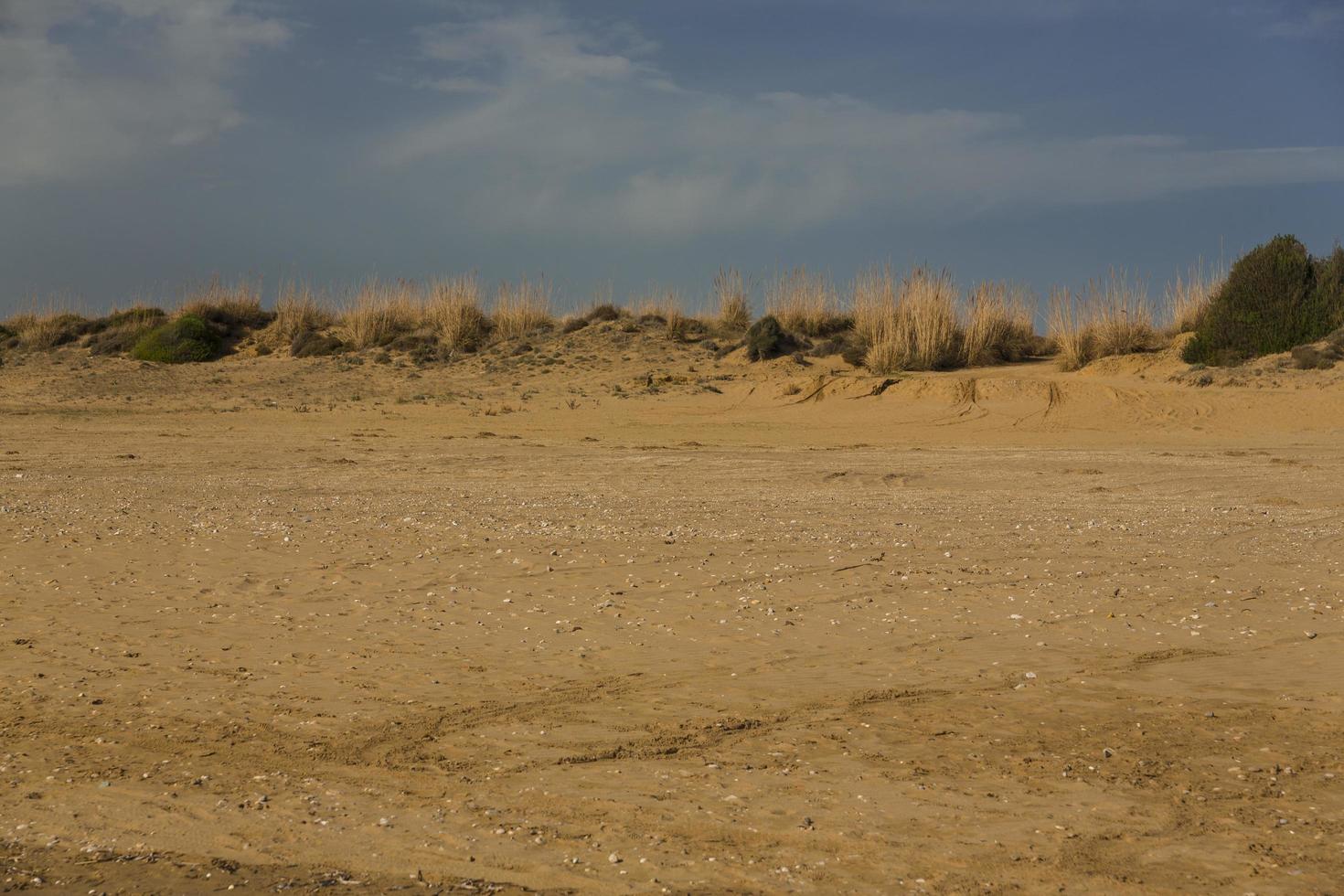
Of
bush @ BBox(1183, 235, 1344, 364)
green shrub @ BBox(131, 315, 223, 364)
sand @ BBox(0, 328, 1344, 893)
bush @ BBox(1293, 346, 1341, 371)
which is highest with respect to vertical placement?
green shrub @ BBox(131, 315, 223, 364)

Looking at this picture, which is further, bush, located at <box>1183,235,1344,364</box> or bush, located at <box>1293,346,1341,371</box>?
bush, located at <box>1183,235,1344,364</box>

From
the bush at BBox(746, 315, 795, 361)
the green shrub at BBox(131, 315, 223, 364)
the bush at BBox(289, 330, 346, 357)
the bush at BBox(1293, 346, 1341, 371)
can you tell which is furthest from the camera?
the bush at BBox(289, 330, 346, 357)

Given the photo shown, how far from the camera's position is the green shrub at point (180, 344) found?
30.5 metres

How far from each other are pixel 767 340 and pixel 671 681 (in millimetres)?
19895

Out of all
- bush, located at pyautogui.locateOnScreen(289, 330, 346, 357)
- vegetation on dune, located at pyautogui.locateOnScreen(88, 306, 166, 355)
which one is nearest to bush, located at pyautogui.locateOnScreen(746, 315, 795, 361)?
bush, located at pyautogui.locateOnScreen(289, 330, 346, 357)

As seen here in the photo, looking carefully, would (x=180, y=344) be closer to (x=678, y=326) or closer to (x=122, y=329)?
(x=122, y=329)

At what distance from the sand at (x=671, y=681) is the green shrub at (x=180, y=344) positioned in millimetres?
17757

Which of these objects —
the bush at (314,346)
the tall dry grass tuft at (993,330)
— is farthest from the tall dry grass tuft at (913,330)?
the bush at (314,346)

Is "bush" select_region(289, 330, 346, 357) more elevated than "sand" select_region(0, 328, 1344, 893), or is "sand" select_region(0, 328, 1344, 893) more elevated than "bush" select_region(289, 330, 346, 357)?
"bush" select_region(289, 330, 346, 357)

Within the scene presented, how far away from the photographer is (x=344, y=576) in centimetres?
799

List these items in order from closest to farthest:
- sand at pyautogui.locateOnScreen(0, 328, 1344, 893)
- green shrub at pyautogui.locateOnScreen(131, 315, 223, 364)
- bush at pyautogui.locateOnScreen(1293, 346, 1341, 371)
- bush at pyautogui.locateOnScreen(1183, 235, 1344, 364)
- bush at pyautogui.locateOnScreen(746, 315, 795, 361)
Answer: sand at pyautogui.locateOnScreen(0, 328, 1344, 893), bush at pyautogui.locateOnScreen(1293, 346, 1341, 371), bush at pyautogui.locateOnScreen(1183, 235, 1344, 364), bush at pyautogui.locateOnScreen(746, 315, 795, 361), green shrub at pyautogui.locateOnScreen(131, 315, 223, 364)

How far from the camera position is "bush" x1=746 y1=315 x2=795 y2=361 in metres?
25.5

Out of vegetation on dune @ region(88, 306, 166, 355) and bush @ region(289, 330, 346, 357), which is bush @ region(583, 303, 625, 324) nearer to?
bush @ region(289, 330, 346, 357)

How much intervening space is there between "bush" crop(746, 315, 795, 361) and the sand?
1172cm
